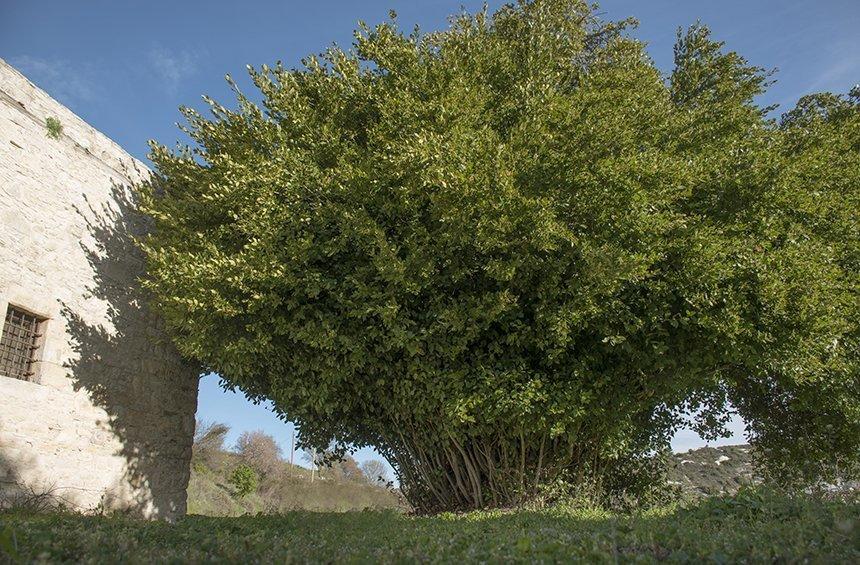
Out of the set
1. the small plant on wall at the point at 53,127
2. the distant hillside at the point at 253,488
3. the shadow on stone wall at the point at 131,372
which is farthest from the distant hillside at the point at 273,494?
the small plant on wall at the point at 53,127

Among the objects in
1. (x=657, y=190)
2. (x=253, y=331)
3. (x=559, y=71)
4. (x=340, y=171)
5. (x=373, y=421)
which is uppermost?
(x=559, y=71)

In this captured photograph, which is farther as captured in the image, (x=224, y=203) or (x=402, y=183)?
(x=224, y=203)

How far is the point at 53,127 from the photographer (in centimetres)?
1047

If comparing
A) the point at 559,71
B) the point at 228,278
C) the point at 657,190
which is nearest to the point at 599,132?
the point at 657,190

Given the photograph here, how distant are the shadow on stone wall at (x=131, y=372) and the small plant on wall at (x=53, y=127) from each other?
1.31 m

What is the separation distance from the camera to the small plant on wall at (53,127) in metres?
10.4

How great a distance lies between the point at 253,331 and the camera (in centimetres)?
970

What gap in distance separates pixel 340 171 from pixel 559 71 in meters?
5.30

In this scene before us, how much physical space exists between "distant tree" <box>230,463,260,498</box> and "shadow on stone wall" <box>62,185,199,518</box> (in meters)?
11.4

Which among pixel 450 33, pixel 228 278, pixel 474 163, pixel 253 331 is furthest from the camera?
pixel 450 33

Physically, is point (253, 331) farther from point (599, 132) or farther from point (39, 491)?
point (599, 132)

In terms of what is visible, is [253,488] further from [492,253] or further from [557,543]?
[557,543]

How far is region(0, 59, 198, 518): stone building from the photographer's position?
9281mm

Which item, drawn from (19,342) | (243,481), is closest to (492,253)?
(19,342)
